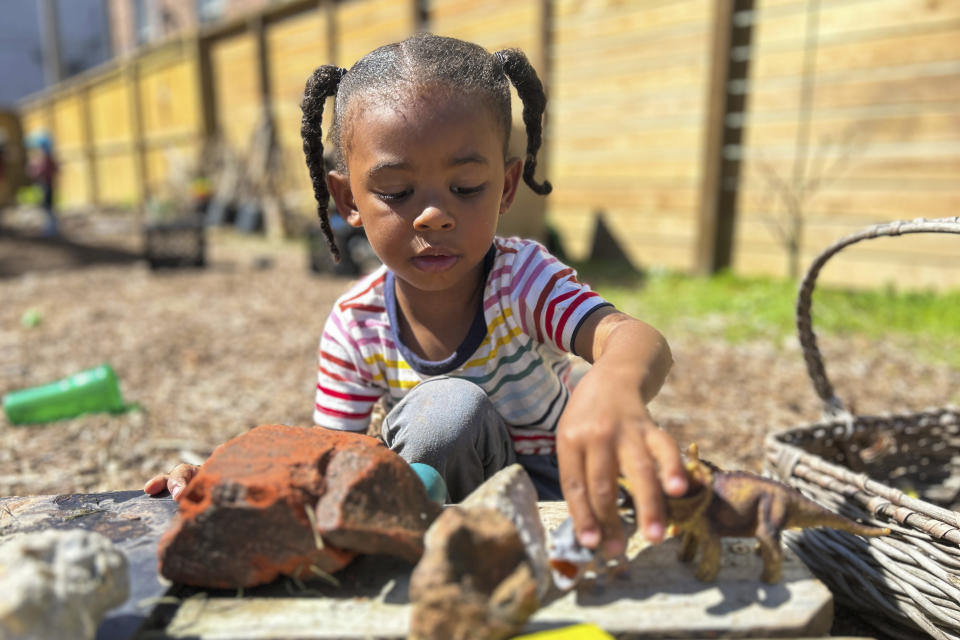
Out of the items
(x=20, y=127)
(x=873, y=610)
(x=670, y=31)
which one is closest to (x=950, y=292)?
(x=670, y=31)

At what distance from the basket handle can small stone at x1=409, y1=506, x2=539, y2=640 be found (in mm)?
1149

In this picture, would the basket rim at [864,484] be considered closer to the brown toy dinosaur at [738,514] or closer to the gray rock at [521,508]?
the brown toy dinosaur at [738,514]

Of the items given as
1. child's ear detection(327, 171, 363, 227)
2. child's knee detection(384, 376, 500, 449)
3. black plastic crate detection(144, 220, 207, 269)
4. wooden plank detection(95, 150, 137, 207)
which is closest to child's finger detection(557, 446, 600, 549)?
child's knee detection(384, 376, 500, 449)

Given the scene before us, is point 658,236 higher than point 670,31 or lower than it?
lower

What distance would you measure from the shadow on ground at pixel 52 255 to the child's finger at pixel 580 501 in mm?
8076

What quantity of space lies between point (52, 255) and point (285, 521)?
9265 mm

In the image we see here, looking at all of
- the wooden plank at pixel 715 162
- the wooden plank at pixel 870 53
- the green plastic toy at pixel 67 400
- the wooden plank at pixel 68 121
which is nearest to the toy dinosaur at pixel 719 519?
the green plastic toy at pixel 67 400

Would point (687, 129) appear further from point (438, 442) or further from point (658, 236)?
point (438, 442)

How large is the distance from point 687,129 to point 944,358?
2.84 metres

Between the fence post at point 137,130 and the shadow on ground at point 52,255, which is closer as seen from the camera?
the shadow on ground at point 52,255

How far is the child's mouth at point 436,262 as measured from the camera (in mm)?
1569

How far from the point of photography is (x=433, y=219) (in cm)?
147

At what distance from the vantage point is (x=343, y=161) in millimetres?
1734

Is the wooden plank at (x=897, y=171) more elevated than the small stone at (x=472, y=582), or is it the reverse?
the wooden plank at (x=897, y=171)
